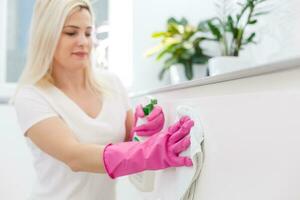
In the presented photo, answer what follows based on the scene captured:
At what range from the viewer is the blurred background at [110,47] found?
1.88m

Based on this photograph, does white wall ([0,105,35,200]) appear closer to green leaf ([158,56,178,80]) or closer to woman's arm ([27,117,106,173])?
green leaf ([158,56,178,80])

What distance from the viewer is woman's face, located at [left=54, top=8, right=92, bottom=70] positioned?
1.06 metres

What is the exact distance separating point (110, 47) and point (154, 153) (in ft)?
5.23

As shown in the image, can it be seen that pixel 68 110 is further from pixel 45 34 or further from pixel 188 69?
pixel 188 69

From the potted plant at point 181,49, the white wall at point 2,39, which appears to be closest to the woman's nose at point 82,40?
the potted plant at point 181,49

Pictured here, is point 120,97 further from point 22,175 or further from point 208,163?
point 22,175

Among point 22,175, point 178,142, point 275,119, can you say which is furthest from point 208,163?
point 22,175

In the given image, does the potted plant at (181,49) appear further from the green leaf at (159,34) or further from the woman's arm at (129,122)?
the woman's arm at (129,122)

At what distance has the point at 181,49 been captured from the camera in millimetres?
1957

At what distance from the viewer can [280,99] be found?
20.6 inches

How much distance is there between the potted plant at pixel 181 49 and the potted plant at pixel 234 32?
288 mm

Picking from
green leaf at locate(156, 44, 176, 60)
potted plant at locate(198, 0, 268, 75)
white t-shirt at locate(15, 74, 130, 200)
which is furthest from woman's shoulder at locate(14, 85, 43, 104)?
green leaf at locate(156, 44, 176, 60)

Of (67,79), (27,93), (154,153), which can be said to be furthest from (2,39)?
(154,153)

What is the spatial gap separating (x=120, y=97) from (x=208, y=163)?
0.56 meters
